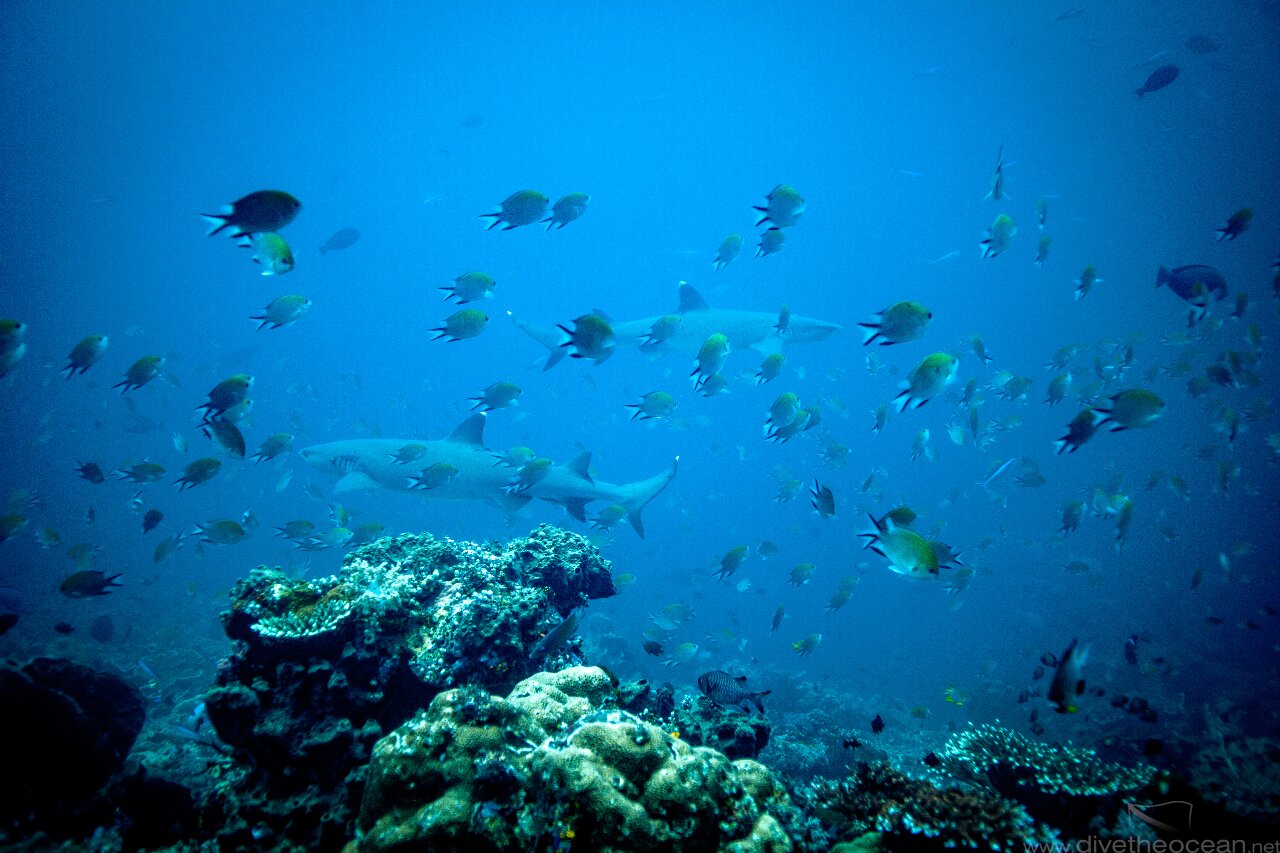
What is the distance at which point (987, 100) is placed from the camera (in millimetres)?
46656

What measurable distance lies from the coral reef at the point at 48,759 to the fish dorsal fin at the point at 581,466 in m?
6.91

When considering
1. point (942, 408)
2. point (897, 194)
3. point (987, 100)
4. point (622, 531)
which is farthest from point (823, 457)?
point (942, 408)

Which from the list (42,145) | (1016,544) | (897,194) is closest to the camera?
(42,145)

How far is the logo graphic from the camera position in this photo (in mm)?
3221

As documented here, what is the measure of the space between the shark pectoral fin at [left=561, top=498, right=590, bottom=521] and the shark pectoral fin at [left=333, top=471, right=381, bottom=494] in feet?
15.3

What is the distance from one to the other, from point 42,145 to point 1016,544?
9106 centimetres

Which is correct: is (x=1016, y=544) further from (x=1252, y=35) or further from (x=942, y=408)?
(x=942, y=408)

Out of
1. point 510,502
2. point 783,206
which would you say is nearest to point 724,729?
point 783,206

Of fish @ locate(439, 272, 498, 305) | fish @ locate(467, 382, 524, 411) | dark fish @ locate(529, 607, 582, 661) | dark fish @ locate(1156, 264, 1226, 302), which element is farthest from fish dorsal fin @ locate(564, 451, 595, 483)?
dark fish @ locate(1156, 264, 1226, 302)

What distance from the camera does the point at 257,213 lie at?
4.08 m

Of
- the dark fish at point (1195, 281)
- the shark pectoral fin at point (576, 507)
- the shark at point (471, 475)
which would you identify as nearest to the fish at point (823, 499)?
the shark at point (471, 475)

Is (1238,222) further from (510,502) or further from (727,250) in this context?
(510,502)

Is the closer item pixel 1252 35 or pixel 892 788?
pixel 892 788

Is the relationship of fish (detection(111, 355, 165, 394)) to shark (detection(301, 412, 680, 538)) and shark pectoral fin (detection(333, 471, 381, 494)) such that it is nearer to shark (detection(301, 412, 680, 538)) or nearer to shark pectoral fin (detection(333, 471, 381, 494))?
shark (detection(301, 412, 680, 538))
